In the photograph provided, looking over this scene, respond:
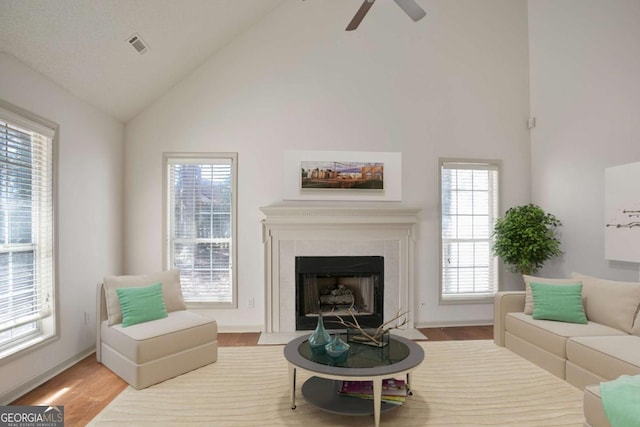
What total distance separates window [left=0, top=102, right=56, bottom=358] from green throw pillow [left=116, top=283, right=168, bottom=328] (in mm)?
622

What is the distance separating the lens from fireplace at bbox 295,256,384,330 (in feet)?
13.4

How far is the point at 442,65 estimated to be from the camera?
14.7ft

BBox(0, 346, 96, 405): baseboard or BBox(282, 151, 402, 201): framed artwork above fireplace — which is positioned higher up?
BBox(282, 151, 402, 201): framed artwork above fireplace

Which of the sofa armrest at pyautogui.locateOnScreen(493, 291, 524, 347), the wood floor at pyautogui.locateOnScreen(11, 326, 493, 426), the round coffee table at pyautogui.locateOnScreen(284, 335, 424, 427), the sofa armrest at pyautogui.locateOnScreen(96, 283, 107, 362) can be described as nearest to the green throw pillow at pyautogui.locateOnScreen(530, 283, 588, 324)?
the sofa armrest at pyautogui.locateOnScreen(493, 291, 524, 347)

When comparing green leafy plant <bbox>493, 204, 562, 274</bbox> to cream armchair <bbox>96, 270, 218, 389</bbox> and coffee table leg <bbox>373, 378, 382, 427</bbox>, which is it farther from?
cream armchair <bbox>96, 270, 218, 389</bbox>

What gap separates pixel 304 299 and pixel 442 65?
12.0ft

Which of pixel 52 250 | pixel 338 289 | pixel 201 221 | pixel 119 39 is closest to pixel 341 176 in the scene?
pixel 338 289

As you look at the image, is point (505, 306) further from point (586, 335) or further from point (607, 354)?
point (607, 354)

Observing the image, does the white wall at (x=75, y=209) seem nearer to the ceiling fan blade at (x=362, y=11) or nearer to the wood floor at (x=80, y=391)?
the wood floor at (x=80, y=391)

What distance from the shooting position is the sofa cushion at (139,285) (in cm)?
303

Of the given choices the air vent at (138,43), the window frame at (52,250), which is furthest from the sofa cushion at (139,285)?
the air vent at (138,43)

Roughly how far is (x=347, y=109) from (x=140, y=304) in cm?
326

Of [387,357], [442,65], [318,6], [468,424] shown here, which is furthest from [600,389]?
[318,6]

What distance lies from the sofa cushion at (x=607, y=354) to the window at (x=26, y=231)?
4405 millimetres
